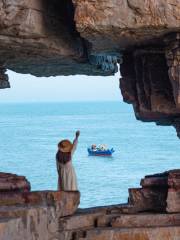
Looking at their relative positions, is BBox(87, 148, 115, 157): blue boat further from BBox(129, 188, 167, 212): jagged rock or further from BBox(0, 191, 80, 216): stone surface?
BBox(0, 191, 80, 216): stone surface

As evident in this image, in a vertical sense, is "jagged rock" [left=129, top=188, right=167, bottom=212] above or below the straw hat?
Answer: below

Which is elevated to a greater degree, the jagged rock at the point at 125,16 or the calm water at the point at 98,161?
the jagged rock at the point at 125,16

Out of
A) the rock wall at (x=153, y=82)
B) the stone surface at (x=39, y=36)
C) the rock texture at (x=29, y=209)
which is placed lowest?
the rock texture at (x=29, y=209)

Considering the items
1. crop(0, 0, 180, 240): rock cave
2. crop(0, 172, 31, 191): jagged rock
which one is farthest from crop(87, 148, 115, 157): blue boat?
crop(0, 172, 31, 191): jagged rock

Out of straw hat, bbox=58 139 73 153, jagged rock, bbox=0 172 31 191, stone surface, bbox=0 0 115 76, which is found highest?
stone surface, bbox=0 0 115 76

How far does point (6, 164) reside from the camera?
62.1 meters

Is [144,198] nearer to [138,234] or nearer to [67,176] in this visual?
[138,234]

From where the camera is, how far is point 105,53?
21.4 meters

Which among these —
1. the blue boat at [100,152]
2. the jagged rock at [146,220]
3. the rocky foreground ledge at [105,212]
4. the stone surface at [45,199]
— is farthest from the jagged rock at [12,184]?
the blue boat at [100,152]

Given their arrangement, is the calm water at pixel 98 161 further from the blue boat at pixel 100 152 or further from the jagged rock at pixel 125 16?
the jagged rock at pixel 125 16

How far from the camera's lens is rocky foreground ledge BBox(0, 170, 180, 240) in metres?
18.1

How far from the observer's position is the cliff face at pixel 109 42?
1827cm

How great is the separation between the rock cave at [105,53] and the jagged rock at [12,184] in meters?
0.02

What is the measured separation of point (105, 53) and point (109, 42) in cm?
185
